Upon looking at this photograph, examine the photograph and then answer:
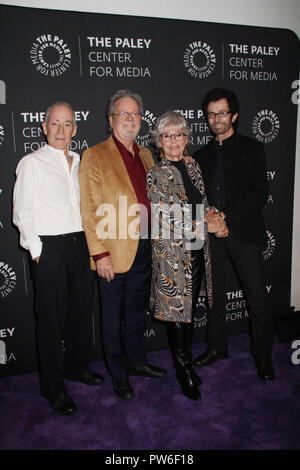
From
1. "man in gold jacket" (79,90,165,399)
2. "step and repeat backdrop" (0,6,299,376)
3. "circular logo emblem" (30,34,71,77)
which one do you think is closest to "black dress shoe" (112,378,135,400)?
"man in gold jacket" (79,90,165,399)

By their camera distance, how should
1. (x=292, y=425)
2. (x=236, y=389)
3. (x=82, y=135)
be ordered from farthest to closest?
1. (x=82, y=135)
2. (x=236, y=389)
3. (x=292, y=425)

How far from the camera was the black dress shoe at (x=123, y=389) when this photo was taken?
94.9 inches

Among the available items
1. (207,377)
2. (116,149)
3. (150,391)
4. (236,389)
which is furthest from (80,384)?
(116,149)

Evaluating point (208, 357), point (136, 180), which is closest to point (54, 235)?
point (136, 180)

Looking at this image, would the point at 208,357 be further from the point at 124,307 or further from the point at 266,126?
the point at 266,126

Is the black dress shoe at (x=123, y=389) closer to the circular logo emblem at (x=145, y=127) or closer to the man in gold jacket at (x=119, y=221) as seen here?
the man in gold jacket at (x=119, y=221)

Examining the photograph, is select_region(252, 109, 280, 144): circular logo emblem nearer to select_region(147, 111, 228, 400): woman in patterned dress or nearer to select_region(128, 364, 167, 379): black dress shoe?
select_region(147, 111, 228, 400): woman in patterned dress

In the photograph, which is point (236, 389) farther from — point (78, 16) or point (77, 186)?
point (78, 16)

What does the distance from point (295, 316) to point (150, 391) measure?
157cm

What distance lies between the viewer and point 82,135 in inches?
106

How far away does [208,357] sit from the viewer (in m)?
2.82

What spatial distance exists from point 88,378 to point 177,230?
130cm

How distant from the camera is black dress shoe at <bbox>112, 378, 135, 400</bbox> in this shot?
2409mm
